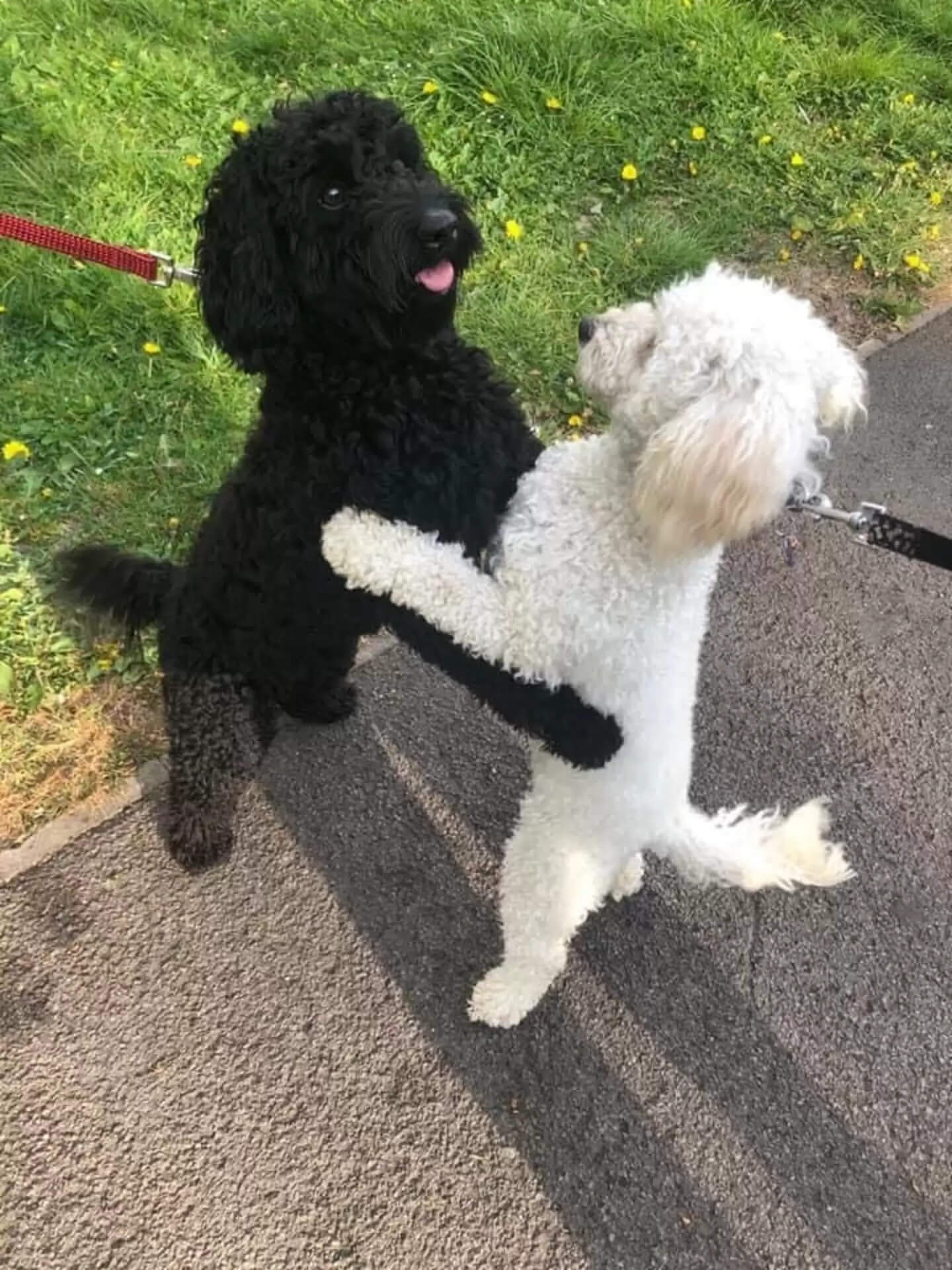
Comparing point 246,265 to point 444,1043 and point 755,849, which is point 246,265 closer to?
point 755,849

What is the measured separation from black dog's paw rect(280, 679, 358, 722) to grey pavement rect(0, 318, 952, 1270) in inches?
2.5

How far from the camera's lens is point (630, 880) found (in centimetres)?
269

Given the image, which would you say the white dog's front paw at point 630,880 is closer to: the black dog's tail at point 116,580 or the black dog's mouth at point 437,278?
the black dog's tail at point 116,580

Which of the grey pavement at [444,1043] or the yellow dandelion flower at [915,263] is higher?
the yellow dandelion flower at [915,263]

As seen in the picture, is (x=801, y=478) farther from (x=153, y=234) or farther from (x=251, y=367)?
(x=153, y=234)

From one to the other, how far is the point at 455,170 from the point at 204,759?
10.0 ft

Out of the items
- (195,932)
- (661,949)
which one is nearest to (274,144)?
(195,932)

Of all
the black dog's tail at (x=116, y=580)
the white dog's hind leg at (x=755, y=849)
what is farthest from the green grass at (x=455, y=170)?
the white dog's hind leg at (x=755, y=849)

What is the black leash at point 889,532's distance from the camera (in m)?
1.78

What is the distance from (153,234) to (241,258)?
7.37 feet

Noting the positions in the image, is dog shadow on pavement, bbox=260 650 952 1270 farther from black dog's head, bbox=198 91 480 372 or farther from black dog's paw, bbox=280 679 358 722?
black dog's head, bbox=198 91 480 372

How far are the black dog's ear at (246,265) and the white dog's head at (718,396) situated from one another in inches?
23.1

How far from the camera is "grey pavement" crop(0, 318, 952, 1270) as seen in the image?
219 cm

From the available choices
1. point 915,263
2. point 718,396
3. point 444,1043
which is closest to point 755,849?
point 444,1043
